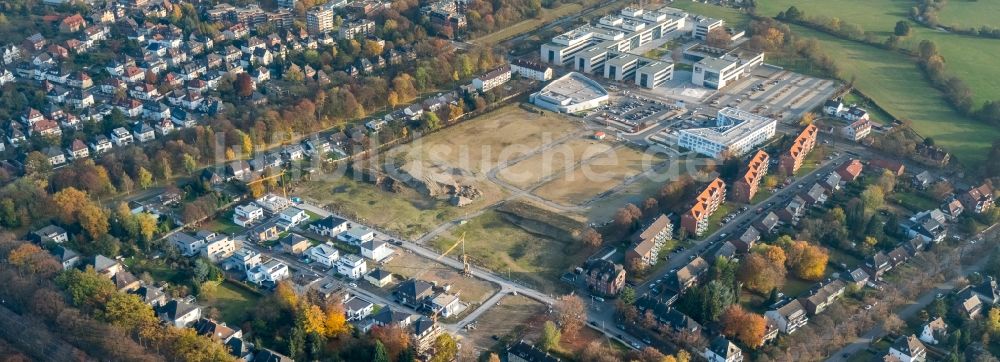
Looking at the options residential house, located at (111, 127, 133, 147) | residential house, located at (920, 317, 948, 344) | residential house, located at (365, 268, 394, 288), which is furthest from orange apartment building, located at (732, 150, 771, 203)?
residential house, located at (111, 127, 133, 147)

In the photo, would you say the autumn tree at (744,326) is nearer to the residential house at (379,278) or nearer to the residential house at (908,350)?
the residential house at (908,350)

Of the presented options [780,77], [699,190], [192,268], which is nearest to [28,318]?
[192,268]

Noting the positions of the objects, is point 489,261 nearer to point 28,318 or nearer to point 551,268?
point 551,268

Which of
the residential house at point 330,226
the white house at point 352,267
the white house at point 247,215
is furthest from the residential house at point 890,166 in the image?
the white house at point 247,215

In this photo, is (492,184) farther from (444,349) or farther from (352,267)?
(444,349)

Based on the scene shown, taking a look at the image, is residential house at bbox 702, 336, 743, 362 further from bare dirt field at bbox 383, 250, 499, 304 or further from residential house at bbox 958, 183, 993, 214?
residential house at bbox 958, 183, 993, 214

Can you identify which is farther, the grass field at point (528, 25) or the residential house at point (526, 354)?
the grass field at point (528, 25)
